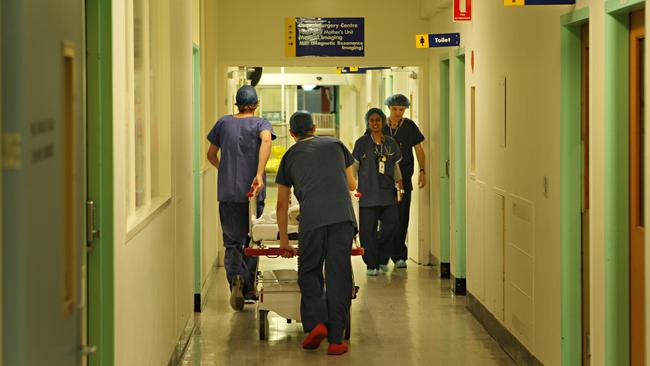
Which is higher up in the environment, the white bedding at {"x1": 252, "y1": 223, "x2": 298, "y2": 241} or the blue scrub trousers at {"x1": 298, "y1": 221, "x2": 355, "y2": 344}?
the white bedding at {"x1": 252, "y1": 223, "x2": 298, "y2": 241}

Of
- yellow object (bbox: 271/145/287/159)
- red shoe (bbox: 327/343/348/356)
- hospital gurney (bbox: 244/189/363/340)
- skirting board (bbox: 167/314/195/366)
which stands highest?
yellow object (bbox: 271/145/287/159)

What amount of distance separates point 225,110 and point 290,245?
3.95 m

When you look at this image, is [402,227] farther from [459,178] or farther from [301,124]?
[301,124]

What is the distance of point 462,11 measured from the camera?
8.24m

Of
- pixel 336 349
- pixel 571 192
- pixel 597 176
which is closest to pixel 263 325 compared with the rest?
pixel 336 349

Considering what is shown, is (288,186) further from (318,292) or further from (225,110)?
(225,110)

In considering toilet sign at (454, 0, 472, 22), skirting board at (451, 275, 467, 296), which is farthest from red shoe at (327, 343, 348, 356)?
toilet sign at (454, 0, 472, 22)

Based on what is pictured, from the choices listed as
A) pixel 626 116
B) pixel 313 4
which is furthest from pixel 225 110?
pixel 626 116

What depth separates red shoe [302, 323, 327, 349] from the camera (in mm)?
6949

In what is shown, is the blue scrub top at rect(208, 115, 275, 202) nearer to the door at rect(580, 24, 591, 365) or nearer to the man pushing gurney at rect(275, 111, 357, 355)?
the man pushing gurney at rect(275, 111, 357, 355)

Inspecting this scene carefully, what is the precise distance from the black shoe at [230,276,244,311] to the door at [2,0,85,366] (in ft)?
19.7

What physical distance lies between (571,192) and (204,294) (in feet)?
14.5

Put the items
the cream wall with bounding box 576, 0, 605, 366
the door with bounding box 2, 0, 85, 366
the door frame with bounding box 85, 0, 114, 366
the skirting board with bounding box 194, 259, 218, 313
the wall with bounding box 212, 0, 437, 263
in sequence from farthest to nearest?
the wall with bounding box 212, 0, 437, 263
the skirting board with bounding box 194, 259, 218, 313
the cream wall with bounding box 576, 0, 605, 366
the door frame with bounding box 85, 0, 114, 366
the door with bounding box 2, 0, 85, 366

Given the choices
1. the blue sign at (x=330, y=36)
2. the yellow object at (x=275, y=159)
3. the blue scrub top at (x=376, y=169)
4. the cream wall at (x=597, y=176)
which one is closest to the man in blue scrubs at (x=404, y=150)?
the blue scrub top at (x=376, y=169)
